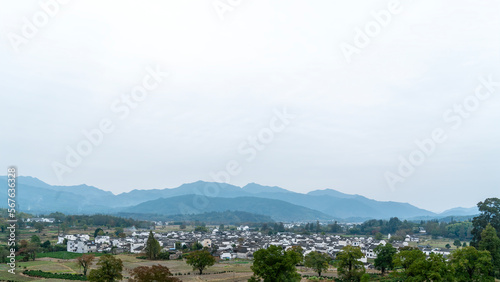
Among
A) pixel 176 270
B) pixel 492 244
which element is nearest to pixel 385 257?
pixel 492 244

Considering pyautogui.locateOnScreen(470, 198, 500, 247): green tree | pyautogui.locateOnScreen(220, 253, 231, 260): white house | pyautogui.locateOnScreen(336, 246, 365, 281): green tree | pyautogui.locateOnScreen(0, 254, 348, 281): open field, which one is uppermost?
pyautogui.locateOnScreen(470, 198, 500, 247): green tree

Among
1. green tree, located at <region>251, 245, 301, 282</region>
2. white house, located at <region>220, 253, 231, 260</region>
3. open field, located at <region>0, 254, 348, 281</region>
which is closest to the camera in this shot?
green tree, located at <region>251, 245, 301, 282</region>

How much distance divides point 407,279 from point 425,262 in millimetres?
1479

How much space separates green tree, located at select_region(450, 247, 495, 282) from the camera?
21.1m

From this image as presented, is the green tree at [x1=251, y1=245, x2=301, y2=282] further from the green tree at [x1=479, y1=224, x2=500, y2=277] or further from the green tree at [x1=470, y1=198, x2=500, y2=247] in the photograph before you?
the green tree at [x1=470, y1=198, x2=500, y2=247]

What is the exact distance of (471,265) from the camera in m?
21.4

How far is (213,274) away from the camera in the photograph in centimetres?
3130

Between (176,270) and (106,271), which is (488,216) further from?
(106,271)

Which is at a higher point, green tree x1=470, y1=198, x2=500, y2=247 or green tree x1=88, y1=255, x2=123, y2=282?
green tree x1=470, y1=198, x2=500, y2=247

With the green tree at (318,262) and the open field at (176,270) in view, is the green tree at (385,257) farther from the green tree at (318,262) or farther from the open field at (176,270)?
the green tree at (318,262)

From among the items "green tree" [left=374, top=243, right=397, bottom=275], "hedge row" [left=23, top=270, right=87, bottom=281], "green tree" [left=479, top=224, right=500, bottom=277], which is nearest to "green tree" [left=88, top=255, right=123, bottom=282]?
"hedge row" [left=23, top=270, right=87, bottom=281]

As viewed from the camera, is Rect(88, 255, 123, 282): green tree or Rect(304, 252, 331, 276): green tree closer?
Rect(88, 255, 123, 282): green tree

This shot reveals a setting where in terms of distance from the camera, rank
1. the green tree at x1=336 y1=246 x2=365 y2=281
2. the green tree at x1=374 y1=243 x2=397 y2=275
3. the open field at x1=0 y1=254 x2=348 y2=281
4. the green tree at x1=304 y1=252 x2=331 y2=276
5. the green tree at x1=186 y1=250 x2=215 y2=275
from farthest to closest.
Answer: the green tree at x1=186 y1=250 x2=215 y2=275 → the green tree at x1=304 y1=252 x2=331 y2=276 → the green tree at x1=374 y1=243 x2=397 y2=275 → the open field at x1=0 y1=254 x2=348 y2=281 → the green tree at x1=336 y1=246 x2=365 y2=281

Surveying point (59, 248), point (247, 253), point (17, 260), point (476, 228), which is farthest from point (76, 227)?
point (476, 228)
